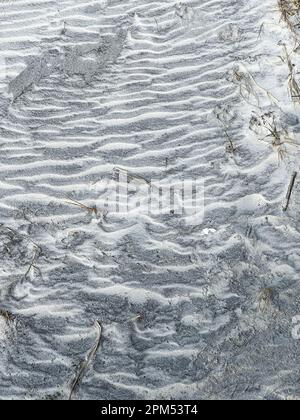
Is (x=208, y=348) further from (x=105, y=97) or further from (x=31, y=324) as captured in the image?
(x=105, y=97)

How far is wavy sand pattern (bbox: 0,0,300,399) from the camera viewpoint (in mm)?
3033

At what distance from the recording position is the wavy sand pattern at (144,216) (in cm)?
303

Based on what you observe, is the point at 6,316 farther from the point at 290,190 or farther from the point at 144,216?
the point at 290,190

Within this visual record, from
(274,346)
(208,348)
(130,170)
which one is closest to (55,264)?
(130,170)

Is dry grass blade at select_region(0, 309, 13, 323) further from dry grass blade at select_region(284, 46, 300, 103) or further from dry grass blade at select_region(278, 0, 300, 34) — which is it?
dry grass blade at select_region(278, 0, 300, 34)

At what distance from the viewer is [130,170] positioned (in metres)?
3.81

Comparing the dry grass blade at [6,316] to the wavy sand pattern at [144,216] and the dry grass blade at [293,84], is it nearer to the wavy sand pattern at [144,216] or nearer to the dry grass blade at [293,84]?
the wavy sand pattern at [144,216]

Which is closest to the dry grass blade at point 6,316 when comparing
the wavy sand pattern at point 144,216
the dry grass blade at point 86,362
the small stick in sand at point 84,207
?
the wavy sand pattern at point 144,216

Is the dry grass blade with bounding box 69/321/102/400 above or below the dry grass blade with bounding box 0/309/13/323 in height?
below

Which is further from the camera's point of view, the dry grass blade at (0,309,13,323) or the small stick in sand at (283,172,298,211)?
the small stick in sand at (283,172,298,211)

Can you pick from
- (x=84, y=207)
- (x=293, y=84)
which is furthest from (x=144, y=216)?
(x=293, y=84)

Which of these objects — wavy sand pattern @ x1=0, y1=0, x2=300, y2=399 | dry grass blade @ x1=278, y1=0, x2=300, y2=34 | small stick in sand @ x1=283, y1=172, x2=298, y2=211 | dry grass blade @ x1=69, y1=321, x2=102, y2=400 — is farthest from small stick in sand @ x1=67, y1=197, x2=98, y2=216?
dry grass blade @ x1=278, y1=0, x2=300, y2=34

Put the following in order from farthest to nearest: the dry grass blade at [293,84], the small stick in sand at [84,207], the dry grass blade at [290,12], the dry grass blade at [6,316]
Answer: the dry grass blade at [290,12] < the dry grass blade at [293,84] < the small stick in sand at [84,207] < the dry grass blade at [6,316]

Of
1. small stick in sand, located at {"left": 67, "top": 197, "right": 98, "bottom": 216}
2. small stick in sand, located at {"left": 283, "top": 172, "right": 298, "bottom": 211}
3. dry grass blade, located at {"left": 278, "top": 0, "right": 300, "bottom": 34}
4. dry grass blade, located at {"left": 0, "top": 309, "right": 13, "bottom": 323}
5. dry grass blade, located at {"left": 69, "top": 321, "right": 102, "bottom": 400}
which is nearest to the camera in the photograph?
dry grass blade, located at {"left": 69, "top": 321, "right": 102, "bottom": 400}
